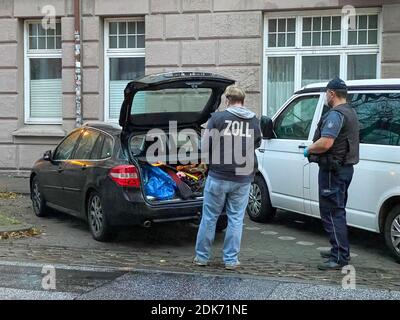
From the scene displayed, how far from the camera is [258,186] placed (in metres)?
8.90

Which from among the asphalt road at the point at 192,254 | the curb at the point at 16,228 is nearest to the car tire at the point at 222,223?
the asphalt road at the point at 192,254

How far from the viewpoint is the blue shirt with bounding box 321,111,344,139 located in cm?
621

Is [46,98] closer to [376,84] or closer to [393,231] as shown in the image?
[376,84]

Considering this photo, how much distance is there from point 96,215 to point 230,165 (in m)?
2.37

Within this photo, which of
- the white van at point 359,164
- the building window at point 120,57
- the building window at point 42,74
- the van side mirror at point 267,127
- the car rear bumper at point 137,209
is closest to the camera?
the white van at point 359,164

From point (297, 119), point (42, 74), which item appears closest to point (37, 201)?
point (297, 119)

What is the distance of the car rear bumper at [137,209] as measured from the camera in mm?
7160

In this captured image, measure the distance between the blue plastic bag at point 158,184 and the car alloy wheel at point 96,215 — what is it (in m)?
0.68

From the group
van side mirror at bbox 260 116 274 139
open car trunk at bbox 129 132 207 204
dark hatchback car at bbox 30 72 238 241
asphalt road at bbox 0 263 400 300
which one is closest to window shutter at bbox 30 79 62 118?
dark hatchback car at bbox 30 72 238 241

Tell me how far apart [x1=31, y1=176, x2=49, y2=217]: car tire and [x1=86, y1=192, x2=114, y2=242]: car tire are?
1733 millimetres

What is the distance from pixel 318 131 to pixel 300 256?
1.53m

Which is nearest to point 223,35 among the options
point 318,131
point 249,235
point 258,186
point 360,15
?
point 360,15

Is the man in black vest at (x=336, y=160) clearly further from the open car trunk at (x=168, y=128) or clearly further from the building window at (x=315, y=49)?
the building window at (x=315, y=49)

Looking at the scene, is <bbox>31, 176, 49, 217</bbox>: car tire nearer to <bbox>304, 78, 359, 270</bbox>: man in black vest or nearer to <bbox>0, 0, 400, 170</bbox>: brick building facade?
<bbox>0, 0, 400, 170</bbox>: brick building facade
